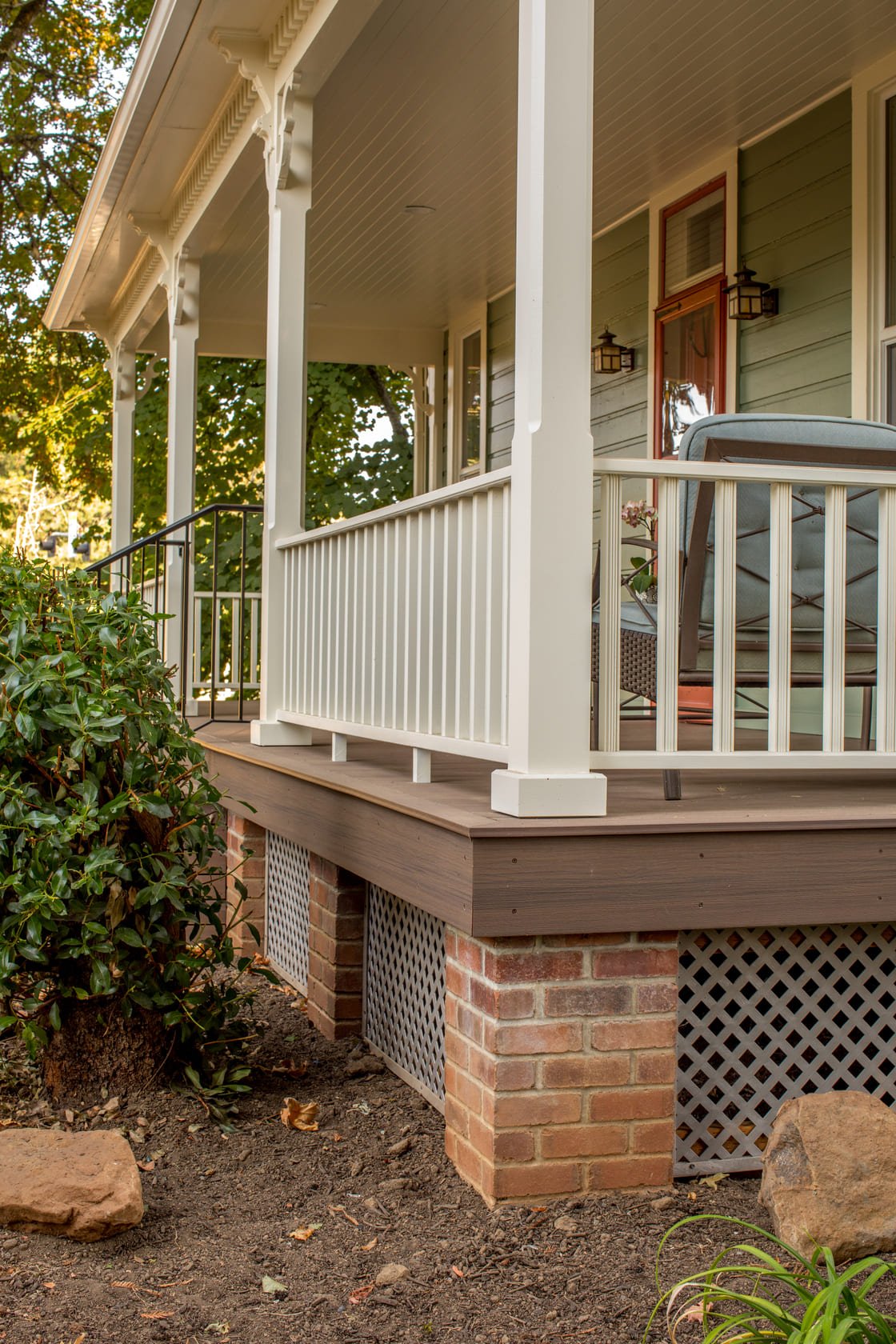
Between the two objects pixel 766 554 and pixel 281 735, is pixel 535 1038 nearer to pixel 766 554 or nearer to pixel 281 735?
pixel 766 554

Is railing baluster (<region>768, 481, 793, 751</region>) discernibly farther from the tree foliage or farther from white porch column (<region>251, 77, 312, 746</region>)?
the tree foliage

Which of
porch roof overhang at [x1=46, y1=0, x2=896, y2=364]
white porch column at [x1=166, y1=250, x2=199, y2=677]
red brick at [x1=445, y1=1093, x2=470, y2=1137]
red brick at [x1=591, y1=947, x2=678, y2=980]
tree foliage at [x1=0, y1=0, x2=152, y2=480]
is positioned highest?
tree foliage at [x1=0, y1=0, x2=152, y2=480]

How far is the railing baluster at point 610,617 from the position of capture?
316cm

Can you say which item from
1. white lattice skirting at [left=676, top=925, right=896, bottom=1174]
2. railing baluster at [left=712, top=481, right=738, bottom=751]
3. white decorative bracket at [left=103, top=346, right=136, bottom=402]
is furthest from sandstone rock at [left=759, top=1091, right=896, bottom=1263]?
white decorative bracket at [left=103, top=346, right=136, bottom=402]

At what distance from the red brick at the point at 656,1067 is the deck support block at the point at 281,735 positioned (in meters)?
2.71

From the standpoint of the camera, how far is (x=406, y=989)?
419 cm

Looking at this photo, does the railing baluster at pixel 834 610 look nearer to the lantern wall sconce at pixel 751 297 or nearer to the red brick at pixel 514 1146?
the red brick at pixel 514 1146

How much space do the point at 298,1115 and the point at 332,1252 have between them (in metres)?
0.82

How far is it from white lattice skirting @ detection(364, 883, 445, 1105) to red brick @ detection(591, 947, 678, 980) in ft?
3.12

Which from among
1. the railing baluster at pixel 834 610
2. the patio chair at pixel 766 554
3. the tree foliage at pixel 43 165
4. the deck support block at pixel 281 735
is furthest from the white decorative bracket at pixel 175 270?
the tree foliage at pixel 43 165

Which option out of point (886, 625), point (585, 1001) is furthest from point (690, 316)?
point (585, 1001)

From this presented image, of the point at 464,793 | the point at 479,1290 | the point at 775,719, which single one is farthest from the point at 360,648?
the point at 479,1290

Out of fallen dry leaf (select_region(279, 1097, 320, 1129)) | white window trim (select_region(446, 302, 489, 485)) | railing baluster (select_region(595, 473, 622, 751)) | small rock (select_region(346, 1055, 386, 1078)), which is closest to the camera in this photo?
railing baluster (select_region(595, 473, 622, 751))

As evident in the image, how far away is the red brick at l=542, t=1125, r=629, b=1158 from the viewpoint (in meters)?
3.02
